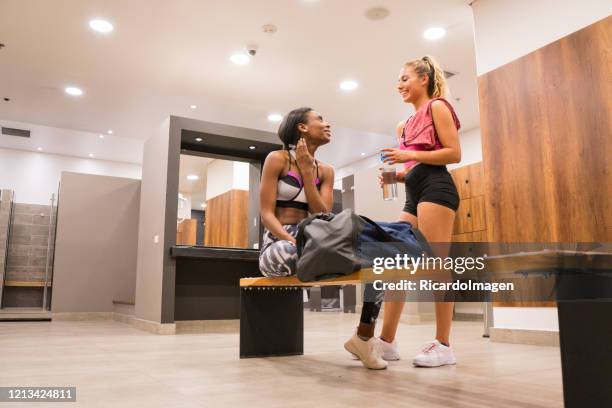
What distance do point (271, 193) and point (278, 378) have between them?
2.72 ft

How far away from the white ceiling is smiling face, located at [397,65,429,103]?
2525mm

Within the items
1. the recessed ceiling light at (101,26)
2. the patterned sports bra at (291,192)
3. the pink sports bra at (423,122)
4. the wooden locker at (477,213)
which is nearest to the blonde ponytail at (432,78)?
the pink sports bra at (423,122)

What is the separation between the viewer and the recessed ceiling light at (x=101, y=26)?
4.95 m

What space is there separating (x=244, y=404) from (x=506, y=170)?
3145 mm

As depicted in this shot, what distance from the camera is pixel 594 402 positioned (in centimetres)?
106

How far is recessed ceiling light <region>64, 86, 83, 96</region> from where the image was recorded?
6.67 meters

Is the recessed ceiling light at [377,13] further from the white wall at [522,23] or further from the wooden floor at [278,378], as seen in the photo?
the wooden floor at [278,378]

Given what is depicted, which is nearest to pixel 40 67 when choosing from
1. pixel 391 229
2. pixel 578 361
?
pixel 391 229

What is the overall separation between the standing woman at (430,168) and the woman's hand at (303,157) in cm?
41

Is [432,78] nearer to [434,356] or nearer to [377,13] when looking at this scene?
[434,356]

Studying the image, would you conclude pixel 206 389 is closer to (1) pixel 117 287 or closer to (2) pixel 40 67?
(2) pixel 40 67

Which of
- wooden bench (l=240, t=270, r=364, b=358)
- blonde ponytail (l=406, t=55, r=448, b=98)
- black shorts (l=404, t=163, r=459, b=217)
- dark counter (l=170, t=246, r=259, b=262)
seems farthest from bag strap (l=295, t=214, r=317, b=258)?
dark counter (l=170, t=246, r=259, b=262)

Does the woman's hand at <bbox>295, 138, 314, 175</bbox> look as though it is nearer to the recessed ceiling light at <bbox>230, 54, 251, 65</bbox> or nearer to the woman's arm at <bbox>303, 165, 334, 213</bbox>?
the woman's arm at <bbox>303, 165, 334, 213</bbox>

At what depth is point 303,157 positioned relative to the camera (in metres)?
2.27
